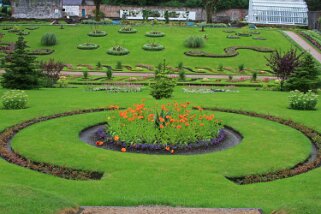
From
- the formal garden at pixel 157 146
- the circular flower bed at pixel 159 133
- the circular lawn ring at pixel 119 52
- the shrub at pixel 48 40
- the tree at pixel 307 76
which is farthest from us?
the shrub at pixel 48 40

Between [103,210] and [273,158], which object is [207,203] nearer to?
[103,210]

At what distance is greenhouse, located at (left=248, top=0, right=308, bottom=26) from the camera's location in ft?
221

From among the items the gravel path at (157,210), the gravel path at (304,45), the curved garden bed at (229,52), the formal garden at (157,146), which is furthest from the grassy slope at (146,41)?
the gravel path at (157,210)

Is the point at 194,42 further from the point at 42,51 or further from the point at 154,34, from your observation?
the point at 42,51

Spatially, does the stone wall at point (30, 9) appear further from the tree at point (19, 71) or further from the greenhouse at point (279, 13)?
the tree at point (19, 71)

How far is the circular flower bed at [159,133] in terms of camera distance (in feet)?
43.0

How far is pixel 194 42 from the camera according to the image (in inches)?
1918

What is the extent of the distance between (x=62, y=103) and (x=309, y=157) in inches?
454

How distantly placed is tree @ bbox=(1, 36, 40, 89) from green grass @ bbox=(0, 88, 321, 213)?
833 centimetres

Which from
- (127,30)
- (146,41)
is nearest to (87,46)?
(146,41)

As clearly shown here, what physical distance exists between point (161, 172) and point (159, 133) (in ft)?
8.78

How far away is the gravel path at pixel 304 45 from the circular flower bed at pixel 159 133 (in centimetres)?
3345

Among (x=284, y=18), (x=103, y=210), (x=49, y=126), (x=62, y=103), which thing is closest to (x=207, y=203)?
(x=103, y=210)

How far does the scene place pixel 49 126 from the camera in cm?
1529
